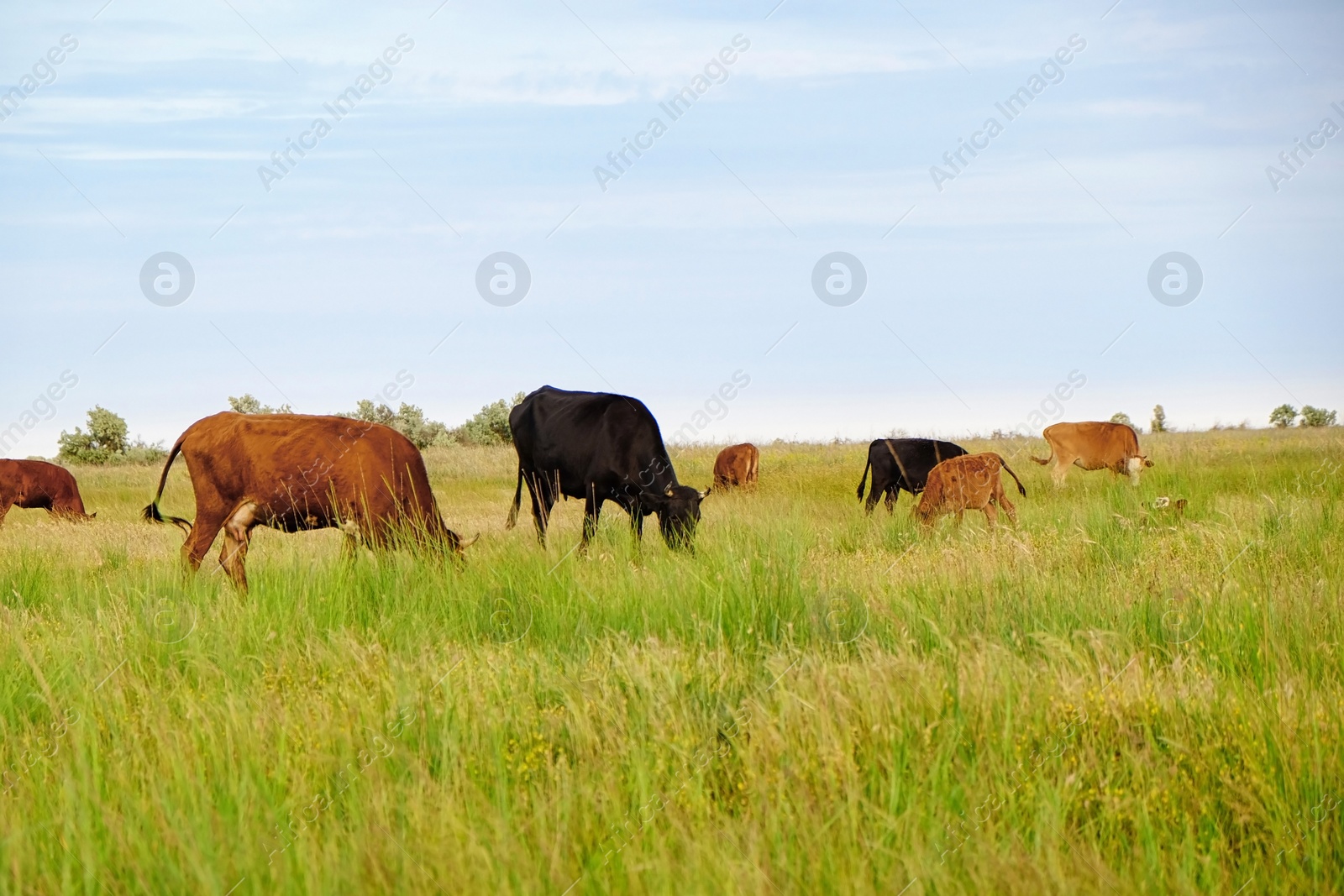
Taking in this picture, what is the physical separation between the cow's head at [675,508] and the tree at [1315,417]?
54805 millimetres

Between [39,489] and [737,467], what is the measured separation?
39.5 feet

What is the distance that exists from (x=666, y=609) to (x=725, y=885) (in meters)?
2.95

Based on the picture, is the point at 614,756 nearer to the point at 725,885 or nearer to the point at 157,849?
the point at 725,885

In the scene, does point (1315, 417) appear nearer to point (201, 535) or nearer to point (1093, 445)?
point (1093, 445)

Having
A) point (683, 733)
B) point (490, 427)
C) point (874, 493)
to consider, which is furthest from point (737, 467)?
point (490, 427)

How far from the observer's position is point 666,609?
5578 millimetres

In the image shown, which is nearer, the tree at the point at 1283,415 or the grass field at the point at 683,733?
the grass field at the point at 683,733

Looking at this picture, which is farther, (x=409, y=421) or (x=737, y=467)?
(x=409, y=421)

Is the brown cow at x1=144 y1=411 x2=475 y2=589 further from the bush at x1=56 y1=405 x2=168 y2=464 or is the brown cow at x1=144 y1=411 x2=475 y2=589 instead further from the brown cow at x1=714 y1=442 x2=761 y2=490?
the bush at x1=56 y1=405 x2=168 y2=464

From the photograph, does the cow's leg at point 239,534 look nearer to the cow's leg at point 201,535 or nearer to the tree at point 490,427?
the cow's leg at point 201,535

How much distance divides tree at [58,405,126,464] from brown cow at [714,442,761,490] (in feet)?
120

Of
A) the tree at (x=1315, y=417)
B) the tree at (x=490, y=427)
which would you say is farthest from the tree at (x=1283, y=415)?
the tree at (x=490, y=427)

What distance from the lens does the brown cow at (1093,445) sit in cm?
1897

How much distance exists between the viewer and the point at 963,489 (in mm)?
→ 11125
